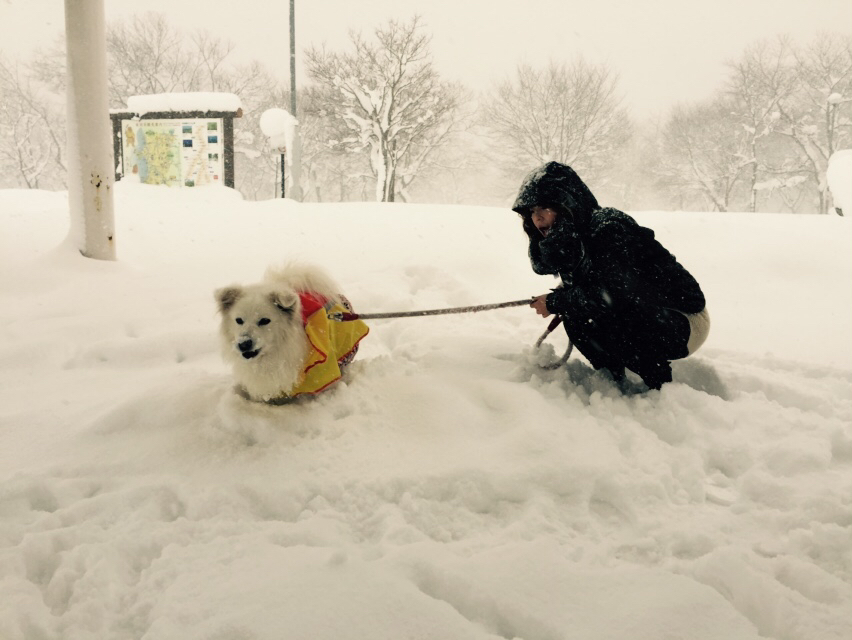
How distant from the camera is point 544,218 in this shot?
3035mm

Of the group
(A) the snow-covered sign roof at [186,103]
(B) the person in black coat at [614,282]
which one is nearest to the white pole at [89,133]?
(B) the person in black coat at [614,282]

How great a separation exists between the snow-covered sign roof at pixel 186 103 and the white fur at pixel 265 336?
10.4m

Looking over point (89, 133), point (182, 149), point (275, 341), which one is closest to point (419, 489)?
point (275, 341)

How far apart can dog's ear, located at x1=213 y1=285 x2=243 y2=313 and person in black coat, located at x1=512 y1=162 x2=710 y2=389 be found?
5.60 feet

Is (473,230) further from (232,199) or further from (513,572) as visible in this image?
(513,572)

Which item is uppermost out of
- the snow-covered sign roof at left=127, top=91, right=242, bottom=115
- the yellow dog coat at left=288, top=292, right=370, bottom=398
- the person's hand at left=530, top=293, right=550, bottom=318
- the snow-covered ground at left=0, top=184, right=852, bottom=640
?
the snow-covered sign roof at left=127, top=91, right=242, bottom=115

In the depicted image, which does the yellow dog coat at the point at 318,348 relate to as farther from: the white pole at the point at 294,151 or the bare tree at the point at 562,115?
the bare tree at the point at 562,115

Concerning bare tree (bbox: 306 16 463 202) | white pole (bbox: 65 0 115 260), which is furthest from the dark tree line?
white pole (bbox: 65 0 115 260)

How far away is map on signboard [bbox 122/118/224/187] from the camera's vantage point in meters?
11.8

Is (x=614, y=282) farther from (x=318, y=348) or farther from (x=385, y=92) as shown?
(x=385, y=92)

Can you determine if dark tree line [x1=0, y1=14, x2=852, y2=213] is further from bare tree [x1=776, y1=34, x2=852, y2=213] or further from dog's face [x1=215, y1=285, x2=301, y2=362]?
dog's face [x1=215, y1=285, x2=301, y2=362]

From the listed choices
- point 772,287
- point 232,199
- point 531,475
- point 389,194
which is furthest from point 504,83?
point 531,475

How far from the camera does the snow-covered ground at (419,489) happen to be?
58.2 inches

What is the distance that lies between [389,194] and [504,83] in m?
11.0
